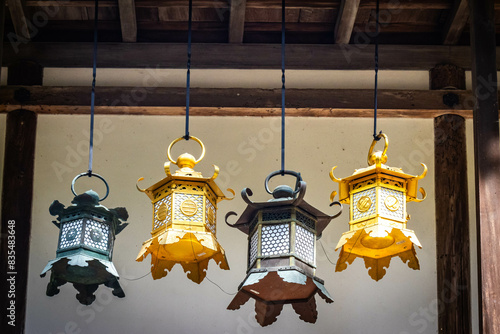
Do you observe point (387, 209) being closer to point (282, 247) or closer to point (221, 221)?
point (282, 247)

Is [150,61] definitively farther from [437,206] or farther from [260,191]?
[437,206]

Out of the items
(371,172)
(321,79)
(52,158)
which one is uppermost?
(321,79)

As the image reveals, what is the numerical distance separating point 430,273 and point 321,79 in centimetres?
160

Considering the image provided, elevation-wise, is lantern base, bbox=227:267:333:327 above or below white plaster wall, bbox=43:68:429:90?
below

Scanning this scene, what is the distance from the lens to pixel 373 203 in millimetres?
6398

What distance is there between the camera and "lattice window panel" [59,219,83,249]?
6.26 meters

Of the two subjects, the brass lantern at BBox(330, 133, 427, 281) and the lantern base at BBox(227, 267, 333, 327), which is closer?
the lantern base at BBox(227, 267, 333, 327)

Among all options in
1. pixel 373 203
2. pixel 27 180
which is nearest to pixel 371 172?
pixel 373 203

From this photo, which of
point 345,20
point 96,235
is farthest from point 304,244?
point 345,20

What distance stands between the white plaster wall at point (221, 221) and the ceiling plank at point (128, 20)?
0.69 metres

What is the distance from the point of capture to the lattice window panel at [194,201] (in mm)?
6277

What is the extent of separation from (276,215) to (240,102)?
1.94 meters

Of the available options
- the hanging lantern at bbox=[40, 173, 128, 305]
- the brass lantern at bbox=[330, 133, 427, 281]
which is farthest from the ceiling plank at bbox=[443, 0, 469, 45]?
the hanging lantern at bbox=[40, 173, 128, 305]

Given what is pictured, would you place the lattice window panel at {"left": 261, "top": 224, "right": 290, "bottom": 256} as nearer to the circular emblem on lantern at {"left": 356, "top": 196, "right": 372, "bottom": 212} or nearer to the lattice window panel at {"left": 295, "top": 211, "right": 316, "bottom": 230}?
the lattice window panel at {"left": 295, "top": 211, "right": 316, "bottom": 230}
